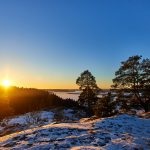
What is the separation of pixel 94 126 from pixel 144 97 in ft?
77.6

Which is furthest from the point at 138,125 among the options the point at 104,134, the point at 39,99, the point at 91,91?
the point at 39,99

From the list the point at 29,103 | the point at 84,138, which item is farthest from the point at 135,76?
the point at 29,103

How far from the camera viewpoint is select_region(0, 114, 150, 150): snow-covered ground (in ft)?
58.0

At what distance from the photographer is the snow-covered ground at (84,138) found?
58.0 ft

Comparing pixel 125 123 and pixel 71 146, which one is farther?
pixel 125 123

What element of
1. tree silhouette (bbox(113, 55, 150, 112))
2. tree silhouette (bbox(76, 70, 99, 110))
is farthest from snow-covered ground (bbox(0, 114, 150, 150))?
tree silhouette (bbox(76, 70, 99, 110))

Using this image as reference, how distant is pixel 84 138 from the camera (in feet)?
62.5

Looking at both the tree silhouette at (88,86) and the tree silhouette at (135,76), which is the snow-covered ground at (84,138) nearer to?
the tree silhouette at (135,76)

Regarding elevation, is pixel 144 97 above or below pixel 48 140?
above

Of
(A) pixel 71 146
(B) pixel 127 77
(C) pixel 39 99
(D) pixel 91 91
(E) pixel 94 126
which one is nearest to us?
(A) pixel 71 146

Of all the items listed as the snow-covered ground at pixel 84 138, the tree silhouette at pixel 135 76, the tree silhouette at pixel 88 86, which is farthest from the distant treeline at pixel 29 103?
the snow-covered ground at pixel 84 138

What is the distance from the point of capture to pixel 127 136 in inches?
794

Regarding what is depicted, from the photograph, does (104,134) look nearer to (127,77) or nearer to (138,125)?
(138,125)

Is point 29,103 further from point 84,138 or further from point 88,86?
point 84,138
